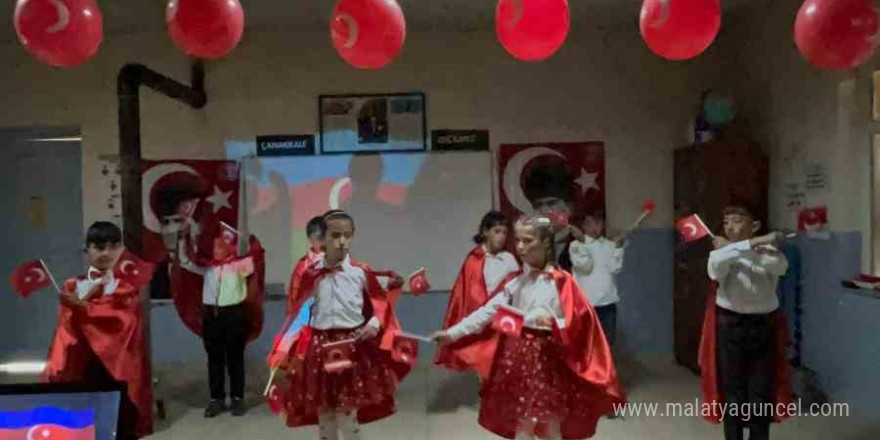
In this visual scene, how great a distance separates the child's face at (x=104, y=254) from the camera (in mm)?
3572

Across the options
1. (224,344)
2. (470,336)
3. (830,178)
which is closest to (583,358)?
(470,336)

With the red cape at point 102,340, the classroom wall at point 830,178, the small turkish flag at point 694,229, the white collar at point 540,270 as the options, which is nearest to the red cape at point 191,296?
the red cape at point 102,340

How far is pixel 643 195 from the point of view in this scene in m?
5.95

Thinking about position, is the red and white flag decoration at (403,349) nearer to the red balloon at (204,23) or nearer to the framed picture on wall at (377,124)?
the red balloon at (204,23)

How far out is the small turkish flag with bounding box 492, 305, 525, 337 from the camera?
2.97m

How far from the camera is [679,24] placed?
2984 mm

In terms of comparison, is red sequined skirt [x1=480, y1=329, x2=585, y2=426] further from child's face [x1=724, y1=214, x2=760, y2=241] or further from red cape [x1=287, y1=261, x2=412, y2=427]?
child's face [x1=724, y1=214, x2=760, y2=241]

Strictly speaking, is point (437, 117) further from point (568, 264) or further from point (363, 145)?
point (568, 264)

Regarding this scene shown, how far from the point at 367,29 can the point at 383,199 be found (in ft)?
9.25

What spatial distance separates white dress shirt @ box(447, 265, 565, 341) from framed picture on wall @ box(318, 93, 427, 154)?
112 inches

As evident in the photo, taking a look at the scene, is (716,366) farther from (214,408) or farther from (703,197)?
(214,408)

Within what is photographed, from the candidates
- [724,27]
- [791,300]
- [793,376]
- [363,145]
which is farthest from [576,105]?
[793,376]

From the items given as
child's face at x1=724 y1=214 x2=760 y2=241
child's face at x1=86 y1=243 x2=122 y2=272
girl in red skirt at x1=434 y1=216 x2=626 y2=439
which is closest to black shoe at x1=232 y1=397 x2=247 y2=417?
child's face at x1=86 y1=243 x2=122 y2=272

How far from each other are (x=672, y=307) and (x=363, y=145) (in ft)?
8.51
